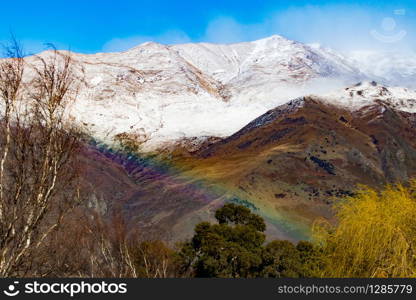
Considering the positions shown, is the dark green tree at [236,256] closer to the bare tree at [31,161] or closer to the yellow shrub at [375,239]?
the yellow shrub at [375,239]

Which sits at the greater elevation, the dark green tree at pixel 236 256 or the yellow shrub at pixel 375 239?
the yellow shrub at pixel 375 239

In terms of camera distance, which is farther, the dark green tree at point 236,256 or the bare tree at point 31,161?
the dark green tree at point 236,256

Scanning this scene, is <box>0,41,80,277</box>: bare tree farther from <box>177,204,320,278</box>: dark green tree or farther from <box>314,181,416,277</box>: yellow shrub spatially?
<box>177,204,320,278</box>: dark green tree

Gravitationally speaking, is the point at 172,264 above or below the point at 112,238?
below

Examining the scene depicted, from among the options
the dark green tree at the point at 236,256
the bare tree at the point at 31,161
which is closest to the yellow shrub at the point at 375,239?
the bare tree at the point at 31,161

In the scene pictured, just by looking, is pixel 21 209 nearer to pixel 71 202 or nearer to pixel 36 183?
pixel 36 183

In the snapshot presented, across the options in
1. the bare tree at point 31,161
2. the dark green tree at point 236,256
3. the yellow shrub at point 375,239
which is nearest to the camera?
the bare tree at point 31,161

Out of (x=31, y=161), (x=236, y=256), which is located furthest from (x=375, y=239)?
(x=236, y=256)

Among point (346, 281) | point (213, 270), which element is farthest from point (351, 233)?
point (213, 270)

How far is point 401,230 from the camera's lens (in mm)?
18234

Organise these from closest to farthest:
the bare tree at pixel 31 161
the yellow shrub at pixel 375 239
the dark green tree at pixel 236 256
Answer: the bare tree at pixel 31 161
the yellow shrub at pixel 375 239
the dark green tree at pixel 236 256

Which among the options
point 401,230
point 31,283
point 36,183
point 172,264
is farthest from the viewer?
point 172,264

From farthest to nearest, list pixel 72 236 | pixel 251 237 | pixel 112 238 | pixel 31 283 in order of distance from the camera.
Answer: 1. pixel 251 237
2. pixel 112 238
3. pixel 72 236
4. pixel 31 283

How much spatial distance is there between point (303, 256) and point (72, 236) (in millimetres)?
36954
